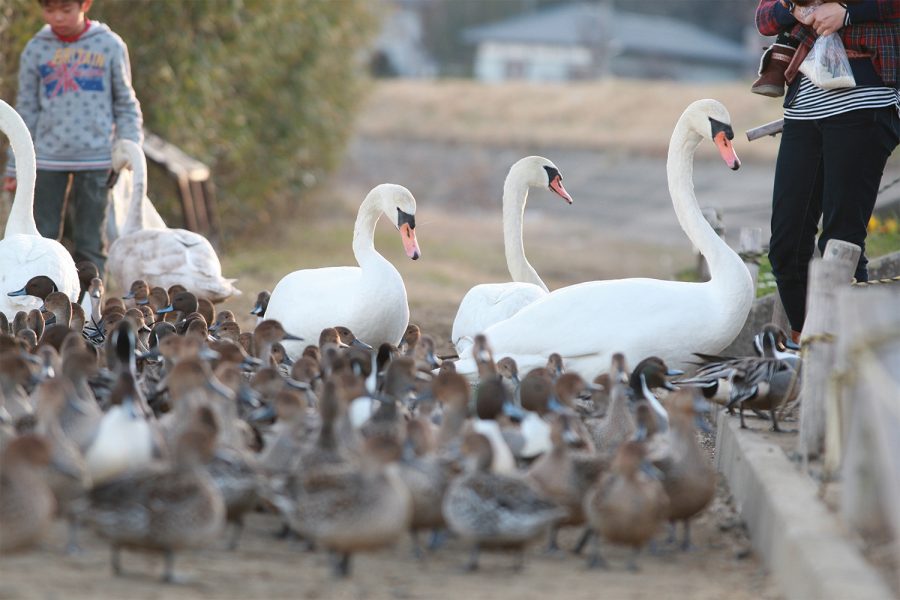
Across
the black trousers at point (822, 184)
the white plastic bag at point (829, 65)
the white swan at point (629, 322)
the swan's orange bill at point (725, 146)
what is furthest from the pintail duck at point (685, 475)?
the swan's orange bill at point (725, 146)

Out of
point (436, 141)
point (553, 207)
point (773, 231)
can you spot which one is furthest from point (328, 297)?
point (436, 141)

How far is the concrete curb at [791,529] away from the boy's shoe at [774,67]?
87.3 inches

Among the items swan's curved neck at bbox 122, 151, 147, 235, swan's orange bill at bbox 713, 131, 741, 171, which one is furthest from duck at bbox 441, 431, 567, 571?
swan's curved neck at bbox 122, 151, 147, 235

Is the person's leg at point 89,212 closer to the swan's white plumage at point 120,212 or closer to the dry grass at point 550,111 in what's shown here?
the swan's white plumage at point 120,212

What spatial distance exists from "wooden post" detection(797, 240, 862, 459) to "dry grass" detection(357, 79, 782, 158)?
3117 cm

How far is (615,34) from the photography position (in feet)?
243

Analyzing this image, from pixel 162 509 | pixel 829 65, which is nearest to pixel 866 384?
pixel 162 509

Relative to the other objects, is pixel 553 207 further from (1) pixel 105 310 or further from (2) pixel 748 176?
(1) pixel 105 310

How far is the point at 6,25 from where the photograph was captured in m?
13.2

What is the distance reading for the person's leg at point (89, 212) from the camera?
11055 millimetres

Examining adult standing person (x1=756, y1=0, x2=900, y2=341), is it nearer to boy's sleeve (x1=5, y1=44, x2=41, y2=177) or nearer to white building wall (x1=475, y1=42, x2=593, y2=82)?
boy's sleeve (x1=5, y1=44, x2=41, y2=177)

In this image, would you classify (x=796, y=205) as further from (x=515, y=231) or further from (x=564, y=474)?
(x=564, y=474)

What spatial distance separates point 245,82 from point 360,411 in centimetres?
1458

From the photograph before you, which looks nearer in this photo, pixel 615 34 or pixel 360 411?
pixel 360 411
